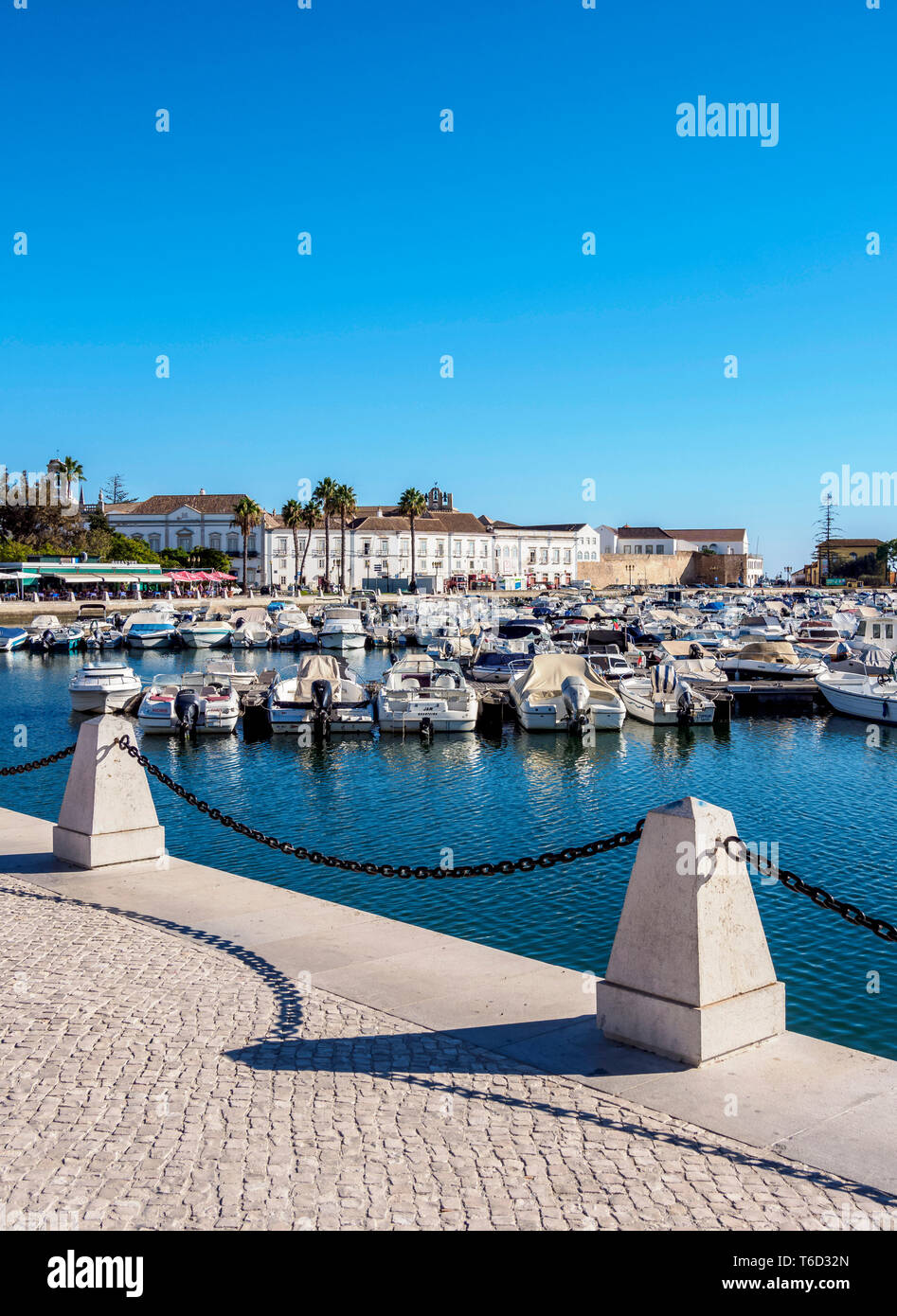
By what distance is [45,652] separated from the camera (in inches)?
2707

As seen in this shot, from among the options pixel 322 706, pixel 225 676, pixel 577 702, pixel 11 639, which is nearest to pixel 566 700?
pixel 577 702

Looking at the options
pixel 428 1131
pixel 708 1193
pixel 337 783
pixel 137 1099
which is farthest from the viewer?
pixel 337 783

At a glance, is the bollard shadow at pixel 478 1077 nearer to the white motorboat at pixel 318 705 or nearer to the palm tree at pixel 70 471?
the white motorboat at pixel 318 705

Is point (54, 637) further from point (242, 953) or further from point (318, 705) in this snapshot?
point (242, 953)

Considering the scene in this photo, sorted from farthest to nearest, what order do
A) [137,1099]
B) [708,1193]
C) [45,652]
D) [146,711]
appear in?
[45,652] < [146,711] < [137,1099] < [708,1193]

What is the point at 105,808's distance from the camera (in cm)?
1203

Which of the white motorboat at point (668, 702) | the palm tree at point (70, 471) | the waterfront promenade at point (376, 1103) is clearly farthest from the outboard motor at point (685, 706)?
the palm tree at point (70, 471)

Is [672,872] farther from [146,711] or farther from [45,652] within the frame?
[45,652]

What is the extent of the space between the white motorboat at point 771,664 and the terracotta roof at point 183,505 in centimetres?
10555

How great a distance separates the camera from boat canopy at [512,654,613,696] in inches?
1383

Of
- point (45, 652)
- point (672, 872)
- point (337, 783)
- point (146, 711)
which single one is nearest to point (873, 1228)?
point (672, 872)

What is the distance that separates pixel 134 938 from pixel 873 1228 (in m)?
6.87
